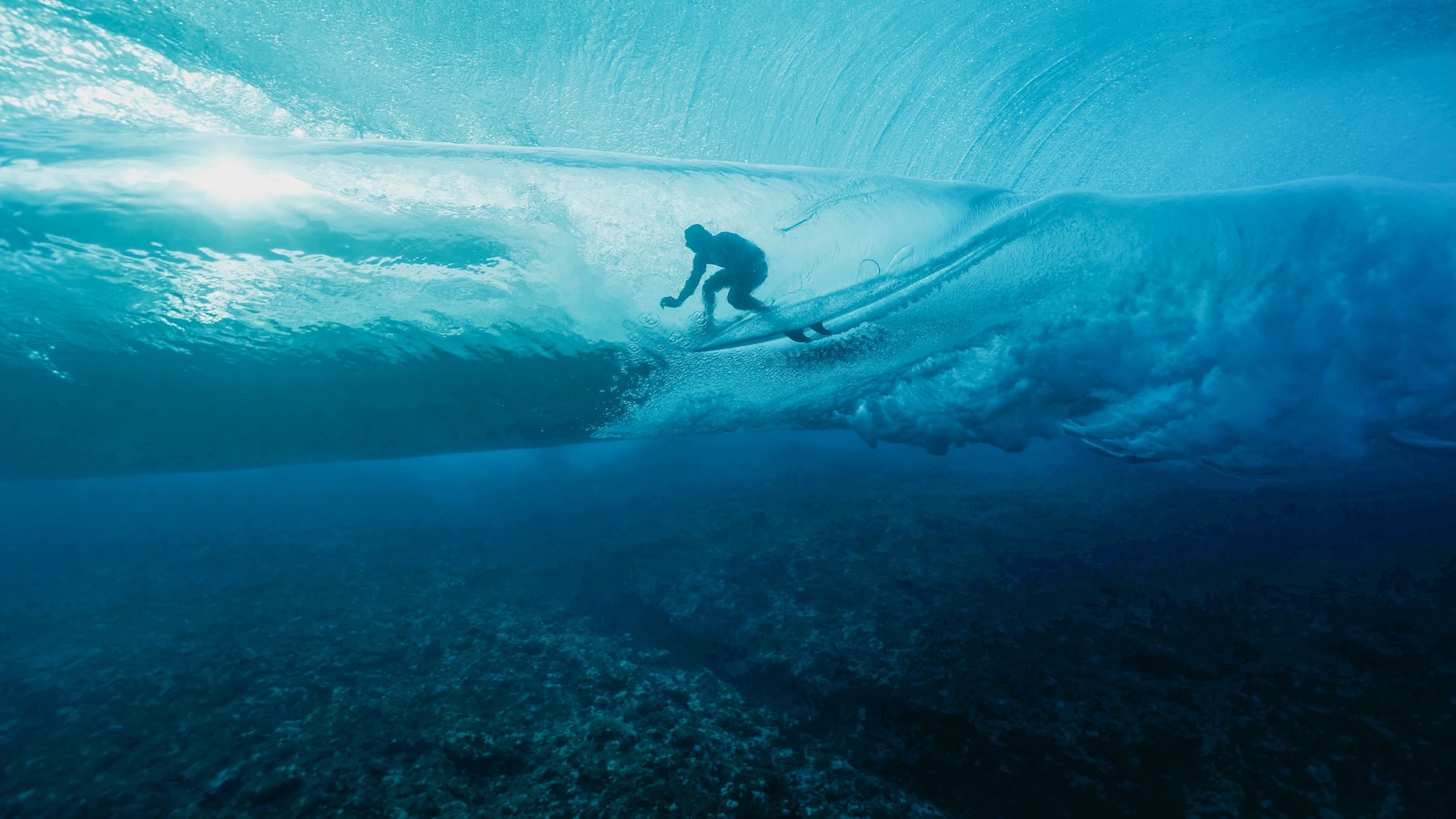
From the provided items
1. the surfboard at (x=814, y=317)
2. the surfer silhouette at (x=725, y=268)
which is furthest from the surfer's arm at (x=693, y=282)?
the surfboard at (x=814, y=317)

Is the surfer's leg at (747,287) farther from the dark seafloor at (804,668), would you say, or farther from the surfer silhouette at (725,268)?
the dark seafloor at (804,668)

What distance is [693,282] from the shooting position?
3.64 metres

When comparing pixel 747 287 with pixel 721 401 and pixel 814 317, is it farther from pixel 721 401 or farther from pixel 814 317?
pixel 721 401

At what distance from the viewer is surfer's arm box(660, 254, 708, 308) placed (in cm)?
357

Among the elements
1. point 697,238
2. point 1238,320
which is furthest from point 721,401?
point 1238,320

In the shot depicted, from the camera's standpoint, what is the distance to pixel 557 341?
178 inches

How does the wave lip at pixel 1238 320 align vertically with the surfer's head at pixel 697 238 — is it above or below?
below

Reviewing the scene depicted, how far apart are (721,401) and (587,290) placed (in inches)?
87.7

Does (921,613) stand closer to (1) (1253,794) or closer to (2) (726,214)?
(1) (1253,794)

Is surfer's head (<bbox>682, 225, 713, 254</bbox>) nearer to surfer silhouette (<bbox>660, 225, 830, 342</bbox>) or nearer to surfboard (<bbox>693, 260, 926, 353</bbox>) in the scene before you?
surfer silhouette (<bbox>660, 225, 830, 342</bbox>)

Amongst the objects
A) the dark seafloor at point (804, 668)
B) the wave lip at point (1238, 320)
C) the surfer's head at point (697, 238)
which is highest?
the surfer's head at point (697, 238)

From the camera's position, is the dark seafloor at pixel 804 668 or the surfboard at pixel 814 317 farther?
the surfboard at pixel 814 317

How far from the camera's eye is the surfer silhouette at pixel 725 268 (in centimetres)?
349

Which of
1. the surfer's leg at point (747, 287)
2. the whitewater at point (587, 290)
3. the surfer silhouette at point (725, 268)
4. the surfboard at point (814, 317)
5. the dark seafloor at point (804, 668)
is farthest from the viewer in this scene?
the surfboard at point (814, 317)
